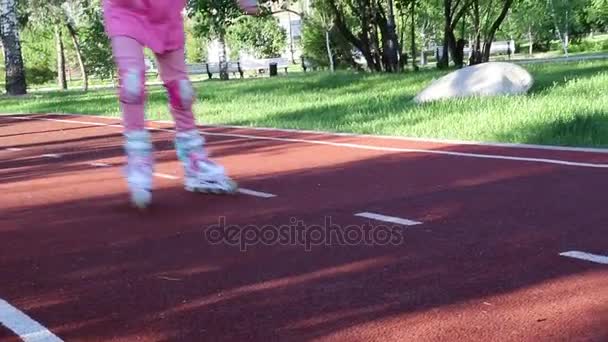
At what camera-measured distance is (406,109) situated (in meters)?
12.8

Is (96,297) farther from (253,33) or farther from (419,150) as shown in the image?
(253,33)

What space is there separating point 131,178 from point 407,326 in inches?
113

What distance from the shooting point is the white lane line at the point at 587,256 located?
4.10m

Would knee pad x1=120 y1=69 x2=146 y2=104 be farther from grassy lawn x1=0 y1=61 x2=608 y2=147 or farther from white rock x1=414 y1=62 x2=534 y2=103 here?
white rock x1=414 y1=62 x2=534 y2=103

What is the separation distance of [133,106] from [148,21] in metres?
0.61

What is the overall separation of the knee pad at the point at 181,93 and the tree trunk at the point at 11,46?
22282mm

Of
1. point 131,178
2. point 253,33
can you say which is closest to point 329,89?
point 131,178

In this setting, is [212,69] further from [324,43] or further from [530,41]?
[530,41]

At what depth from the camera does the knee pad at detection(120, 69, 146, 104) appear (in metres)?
5.54

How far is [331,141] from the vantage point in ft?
32.4

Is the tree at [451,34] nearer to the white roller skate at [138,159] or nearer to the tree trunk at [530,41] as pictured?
the white roller skate at [138,159]

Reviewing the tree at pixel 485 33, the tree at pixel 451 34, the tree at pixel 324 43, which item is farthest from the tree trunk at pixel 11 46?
the tree at pixel 485 33

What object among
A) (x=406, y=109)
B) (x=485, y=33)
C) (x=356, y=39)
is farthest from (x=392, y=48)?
(x=406, y=109)

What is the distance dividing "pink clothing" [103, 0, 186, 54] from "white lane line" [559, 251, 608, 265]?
3.15 metres
